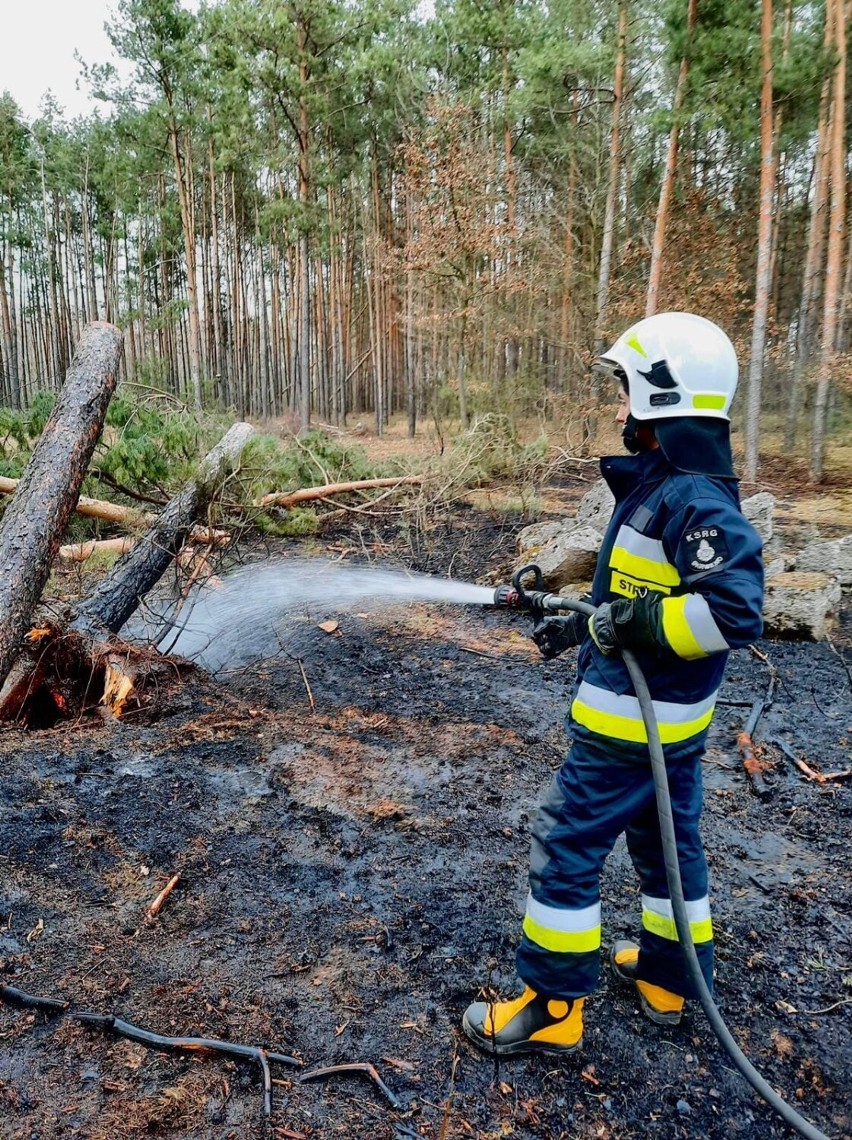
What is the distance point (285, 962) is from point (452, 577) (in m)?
6.08

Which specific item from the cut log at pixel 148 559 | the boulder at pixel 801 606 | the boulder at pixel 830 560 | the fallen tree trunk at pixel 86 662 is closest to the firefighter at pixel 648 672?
the fallen tree trunk at pixel 86 662

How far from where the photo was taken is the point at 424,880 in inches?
118

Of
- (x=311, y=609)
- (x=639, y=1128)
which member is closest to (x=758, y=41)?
(x=311, y=609)

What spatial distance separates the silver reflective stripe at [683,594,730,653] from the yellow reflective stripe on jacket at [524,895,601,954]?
85 cm

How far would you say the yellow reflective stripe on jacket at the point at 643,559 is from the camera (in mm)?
2012

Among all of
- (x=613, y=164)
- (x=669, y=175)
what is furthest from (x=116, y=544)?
(x=613, y=164)

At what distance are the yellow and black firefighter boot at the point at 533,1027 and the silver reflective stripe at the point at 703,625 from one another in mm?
1126

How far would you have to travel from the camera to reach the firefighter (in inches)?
73.1

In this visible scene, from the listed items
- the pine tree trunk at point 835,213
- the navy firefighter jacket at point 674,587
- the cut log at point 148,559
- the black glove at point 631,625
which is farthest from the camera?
the pine tree trunk at point 835,213

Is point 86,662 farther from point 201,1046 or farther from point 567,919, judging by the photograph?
point 567,919

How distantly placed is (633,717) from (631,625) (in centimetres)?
28

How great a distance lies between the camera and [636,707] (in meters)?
2.03

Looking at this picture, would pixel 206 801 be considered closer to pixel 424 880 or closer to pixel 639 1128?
pixel 424 880

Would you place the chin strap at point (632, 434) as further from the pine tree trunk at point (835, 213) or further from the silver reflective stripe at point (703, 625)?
the pine tree trunk at point (835, 213)
